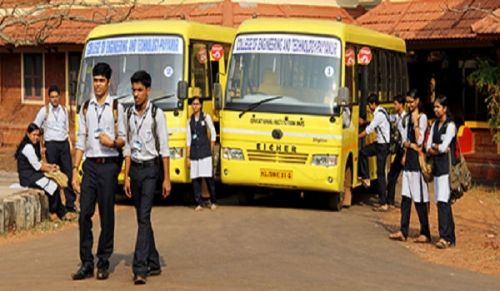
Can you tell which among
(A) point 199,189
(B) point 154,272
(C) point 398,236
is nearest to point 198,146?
(A) point 199,189

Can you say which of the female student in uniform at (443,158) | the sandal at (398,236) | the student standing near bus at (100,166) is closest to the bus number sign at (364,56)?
the sandal at (398,236)

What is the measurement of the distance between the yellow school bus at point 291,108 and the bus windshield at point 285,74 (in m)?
0.02

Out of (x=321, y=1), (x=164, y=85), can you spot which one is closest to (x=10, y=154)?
(x=321, y=1)

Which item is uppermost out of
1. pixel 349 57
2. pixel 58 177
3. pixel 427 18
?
pixel 427 18

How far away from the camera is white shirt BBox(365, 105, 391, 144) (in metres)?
16.9

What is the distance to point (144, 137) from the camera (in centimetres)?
992

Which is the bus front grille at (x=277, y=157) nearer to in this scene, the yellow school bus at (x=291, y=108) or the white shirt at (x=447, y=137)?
the yellow school bus at (x=291, y=108)

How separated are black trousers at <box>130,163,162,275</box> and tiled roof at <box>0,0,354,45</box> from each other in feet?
48.9

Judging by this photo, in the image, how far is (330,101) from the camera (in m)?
15.8

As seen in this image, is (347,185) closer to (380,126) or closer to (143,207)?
(380,126)

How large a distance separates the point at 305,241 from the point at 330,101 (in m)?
3.32

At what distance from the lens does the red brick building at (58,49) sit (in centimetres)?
2588

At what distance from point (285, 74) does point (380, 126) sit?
201cm

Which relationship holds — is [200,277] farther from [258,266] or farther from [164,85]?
[164,85]
